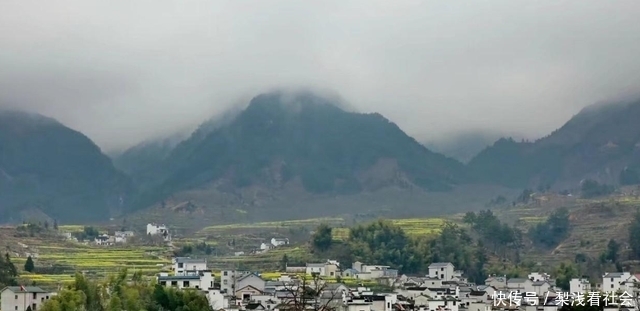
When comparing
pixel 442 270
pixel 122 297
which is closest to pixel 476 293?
pixel 442 270

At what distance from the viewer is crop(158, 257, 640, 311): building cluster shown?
46344 millimetres

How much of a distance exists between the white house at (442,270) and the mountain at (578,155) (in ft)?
255

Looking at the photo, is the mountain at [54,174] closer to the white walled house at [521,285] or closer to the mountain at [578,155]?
the mountain at [578,155]

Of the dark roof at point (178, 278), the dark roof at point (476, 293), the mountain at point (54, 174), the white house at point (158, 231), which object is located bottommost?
the dark roof at point (476, 293)

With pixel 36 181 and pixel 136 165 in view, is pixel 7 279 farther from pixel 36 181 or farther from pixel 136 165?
pixel 136 165

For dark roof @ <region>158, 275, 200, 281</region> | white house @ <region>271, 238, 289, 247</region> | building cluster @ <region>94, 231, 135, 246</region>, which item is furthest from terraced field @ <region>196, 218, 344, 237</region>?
dark roof @ <region>158, 275, 200, 281</region>

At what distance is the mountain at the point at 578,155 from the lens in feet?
494

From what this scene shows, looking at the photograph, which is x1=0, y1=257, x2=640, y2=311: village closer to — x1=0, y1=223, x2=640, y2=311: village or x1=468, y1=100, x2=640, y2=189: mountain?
x1=0, y1=223, x2=640, y2=311: village

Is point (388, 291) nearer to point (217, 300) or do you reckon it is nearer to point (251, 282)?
point (251, 282)

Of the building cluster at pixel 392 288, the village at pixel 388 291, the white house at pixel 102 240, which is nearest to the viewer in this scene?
the village at pixel 388 291

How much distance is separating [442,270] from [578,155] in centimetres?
9511

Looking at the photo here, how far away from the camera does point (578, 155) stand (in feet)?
519

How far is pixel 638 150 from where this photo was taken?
488ft

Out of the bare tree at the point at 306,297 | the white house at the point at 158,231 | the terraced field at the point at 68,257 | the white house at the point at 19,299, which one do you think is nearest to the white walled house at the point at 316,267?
the terraced field at the point at 68,257
